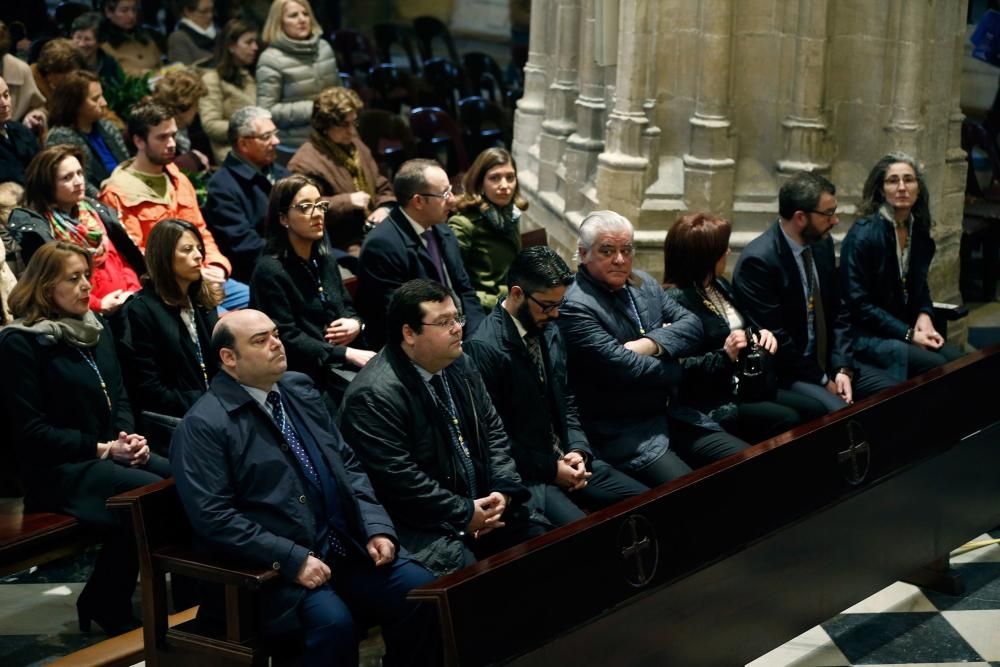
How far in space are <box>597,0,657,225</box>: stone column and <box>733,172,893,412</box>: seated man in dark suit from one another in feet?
4.75

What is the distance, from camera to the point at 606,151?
7.17 meters

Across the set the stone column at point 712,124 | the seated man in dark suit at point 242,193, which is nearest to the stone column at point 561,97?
the stone column at point 712,124

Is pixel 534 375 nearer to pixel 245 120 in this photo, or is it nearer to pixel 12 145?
pixel 245 120

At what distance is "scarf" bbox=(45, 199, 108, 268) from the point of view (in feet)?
17.2

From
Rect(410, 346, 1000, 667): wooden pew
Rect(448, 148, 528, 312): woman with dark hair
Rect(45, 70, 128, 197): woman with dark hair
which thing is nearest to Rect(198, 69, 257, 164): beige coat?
Rect(45, 70, 128, 197): woman with dark hair

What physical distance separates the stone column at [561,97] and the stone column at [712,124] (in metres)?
1.18

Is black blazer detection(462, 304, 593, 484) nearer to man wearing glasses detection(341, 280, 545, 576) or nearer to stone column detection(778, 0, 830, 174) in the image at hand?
man wearing glasses detection(341, 280, 545, 576)

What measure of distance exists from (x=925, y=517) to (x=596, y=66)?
3.40m

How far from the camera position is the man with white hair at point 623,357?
486 cm

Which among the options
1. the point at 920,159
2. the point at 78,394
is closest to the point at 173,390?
the point at 78,394

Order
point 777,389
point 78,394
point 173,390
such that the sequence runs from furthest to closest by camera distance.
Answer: point 777,389 < point 173,390 < point 78,394

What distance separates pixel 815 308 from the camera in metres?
5.73

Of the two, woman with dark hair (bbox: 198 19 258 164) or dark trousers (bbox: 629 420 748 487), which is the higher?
woman with dark hair (bbox: 198 19 258 164)

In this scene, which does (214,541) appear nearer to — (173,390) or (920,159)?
(173,390)
